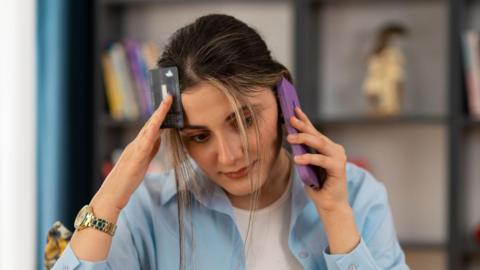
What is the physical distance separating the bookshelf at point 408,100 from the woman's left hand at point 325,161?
55.1 inches

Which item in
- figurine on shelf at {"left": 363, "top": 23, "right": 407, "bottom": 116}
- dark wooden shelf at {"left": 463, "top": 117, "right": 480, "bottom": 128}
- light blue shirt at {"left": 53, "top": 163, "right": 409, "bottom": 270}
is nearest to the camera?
light blue shirt at {"left": 53, "top": 163, "right": 409, "bottom": 270}

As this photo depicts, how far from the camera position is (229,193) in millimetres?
1491

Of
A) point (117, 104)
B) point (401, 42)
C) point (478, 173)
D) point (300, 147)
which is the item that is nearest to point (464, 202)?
point (478, 173)

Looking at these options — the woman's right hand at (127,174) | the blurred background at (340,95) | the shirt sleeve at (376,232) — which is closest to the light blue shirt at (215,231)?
the shirt sleeve at (376,232)

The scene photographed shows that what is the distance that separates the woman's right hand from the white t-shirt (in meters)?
0.24

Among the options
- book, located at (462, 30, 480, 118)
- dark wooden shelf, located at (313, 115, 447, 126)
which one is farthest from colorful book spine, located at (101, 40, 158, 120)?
book, located at (462, 30, 480, 118)

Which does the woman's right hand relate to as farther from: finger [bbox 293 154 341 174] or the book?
the book

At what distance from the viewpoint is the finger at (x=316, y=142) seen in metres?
1.29

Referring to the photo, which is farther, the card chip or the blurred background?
the blurred background

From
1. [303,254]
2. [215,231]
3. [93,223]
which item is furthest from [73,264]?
[303,254]

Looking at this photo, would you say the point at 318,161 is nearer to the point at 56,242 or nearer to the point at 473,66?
the point at 56,242

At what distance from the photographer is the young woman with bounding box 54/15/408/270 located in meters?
1.30

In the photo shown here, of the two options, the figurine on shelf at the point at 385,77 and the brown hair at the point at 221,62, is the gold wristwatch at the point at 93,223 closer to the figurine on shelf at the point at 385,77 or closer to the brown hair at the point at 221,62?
the brown hair at the point at 221,62

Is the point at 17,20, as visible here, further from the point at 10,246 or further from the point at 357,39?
the point at 357,39
